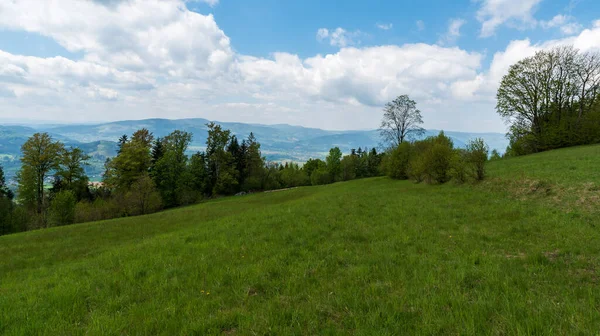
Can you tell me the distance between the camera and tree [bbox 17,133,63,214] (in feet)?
143

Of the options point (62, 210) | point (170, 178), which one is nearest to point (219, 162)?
point (170, 178)

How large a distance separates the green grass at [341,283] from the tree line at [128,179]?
3450 cm

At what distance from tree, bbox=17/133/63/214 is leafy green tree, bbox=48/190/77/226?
46.1 feet

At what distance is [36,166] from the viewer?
145 ft

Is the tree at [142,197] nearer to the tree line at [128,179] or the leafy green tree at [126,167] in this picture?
the tree line at [128,179]

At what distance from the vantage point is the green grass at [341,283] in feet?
14.4

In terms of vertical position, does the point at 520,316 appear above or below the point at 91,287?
above

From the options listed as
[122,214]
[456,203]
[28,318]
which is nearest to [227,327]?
[28,318]

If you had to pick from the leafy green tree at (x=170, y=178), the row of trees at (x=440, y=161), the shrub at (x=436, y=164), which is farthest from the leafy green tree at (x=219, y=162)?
the shrub at (x=436, y=164)

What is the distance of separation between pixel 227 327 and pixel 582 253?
9.39 metres

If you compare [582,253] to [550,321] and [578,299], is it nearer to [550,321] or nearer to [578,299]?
[578,299]

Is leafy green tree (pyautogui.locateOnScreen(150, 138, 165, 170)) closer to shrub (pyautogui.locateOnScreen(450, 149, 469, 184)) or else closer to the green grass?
the green grass

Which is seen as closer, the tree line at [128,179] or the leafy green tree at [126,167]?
the tree line at [128,179]

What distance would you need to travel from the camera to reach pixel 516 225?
33.1 ft
